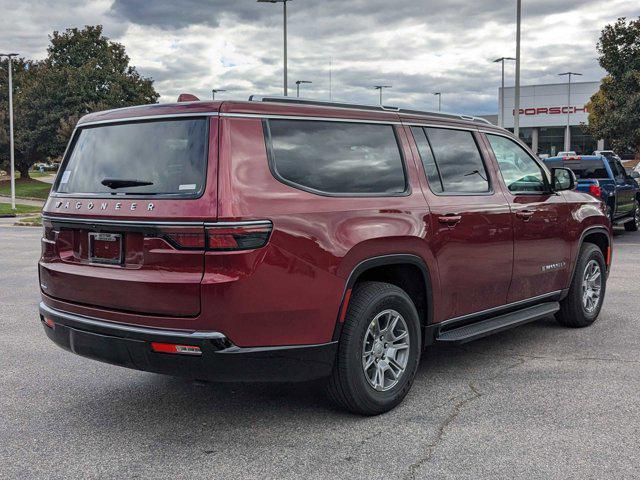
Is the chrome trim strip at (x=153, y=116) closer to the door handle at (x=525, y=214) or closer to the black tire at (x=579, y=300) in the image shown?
the door handle at (x=525, y=214)

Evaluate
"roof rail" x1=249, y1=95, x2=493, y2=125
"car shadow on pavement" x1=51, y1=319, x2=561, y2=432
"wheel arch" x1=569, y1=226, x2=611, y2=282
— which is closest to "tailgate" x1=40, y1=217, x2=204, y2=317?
"car shadow on pavement" x1=51, y1=319, x2=561, y2=432

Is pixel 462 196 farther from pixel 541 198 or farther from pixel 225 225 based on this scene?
pixel 225 225

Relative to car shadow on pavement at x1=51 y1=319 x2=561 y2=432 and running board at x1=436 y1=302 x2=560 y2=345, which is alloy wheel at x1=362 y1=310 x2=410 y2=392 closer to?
car shadow on pavement at x1=51 y1=319 x2=561 y2=432

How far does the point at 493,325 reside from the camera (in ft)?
17.0

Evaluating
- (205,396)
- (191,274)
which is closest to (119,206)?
(191,274)

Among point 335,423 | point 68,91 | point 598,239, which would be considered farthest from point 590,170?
point 68,91

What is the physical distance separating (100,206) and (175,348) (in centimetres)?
100

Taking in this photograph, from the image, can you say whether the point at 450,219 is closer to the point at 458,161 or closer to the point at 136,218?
the point at 458,161

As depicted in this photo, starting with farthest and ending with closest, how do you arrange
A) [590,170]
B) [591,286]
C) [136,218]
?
[590,170] → [591,286] → [136,218]

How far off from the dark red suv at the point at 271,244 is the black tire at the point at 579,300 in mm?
1577

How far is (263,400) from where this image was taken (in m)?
4.64

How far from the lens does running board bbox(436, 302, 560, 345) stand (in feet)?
15.8

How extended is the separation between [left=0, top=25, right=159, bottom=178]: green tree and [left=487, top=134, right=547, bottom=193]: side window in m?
40.1

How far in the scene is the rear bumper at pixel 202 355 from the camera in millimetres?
3623
